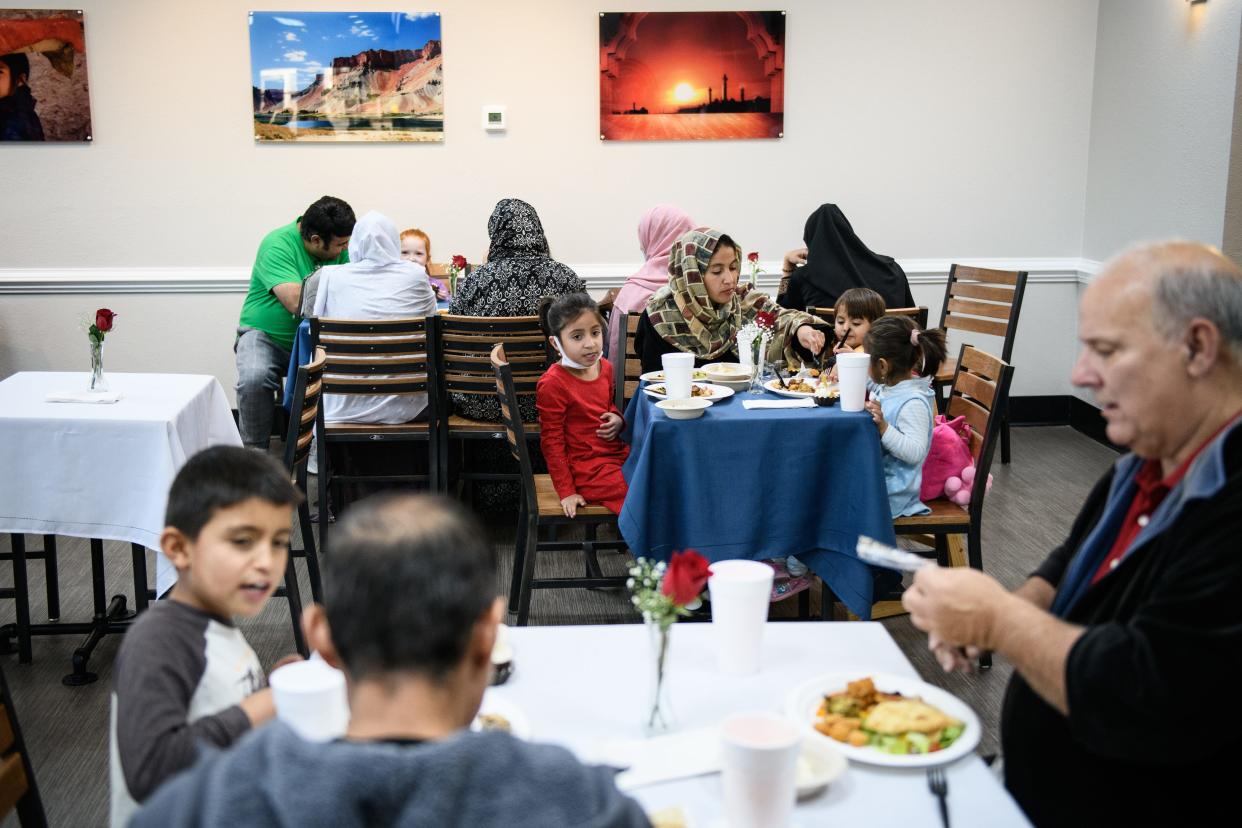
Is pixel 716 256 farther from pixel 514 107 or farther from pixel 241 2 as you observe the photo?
pixel 241 2

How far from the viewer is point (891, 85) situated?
21.1ft

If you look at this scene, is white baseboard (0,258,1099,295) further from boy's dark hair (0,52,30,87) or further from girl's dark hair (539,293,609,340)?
girl's dark hair (539,293,609,340)

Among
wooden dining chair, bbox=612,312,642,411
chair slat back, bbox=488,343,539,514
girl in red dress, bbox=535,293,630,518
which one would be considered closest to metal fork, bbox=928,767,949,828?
chair slat back, bbox=488,343,539,514

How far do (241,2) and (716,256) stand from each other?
353cm

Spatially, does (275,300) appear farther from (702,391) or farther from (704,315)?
(702,391)

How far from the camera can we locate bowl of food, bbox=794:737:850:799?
4.35ft

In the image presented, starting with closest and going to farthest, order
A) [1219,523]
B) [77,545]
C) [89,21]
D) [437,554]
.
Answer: [437,554] → [1219,523] → [77,545] → [89,21]

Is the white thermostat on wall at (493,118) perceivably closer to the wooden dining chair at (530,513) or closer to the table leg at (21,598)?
the wooden dining chair at (530,513)

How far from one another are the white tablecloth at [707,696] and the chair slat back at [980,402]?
1.66 metres

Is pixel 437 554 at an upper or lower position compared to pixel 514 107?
lower

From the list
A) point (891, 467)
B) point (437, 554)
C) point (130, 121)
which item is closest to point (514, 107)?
point (130, 121)

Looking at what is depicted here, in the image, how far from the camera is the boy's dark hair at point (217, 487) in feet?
5.48

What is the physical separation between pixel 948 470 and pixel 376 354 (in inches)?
84.1

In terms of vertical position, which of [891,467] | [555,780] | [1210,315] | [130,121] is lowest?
[891,467]
